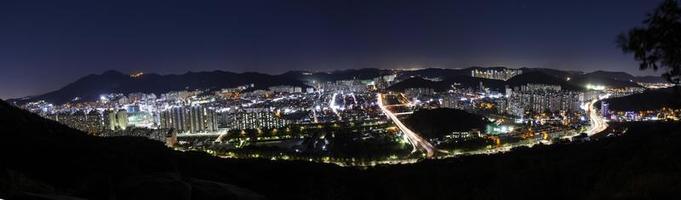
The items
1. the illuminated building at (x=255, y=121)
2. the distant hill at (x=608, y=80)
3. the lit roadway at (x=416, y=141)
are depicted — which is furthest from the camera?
the distant hill at (x=608, y=80)

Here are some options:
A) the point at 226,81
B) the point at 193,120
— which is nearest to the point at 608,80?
the point at 193,120

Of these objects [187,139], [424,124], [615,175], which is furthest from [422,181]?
[187,139]

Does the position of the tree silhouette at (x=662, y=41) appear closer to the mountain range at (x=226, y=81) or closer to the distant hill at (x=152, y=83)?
the mountain range at (x=226, y=81)

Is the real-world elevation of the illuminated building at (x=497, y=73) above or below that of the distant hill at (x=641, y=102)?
above

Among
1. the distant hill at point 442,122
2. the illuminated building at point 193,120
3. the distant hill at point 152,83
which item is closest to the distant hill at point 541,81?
the distant hill at point 442,122

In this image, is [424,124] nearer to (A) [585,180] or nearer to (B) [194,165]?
(B) [194,165]
